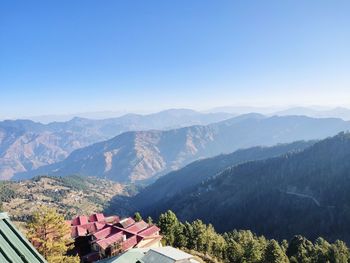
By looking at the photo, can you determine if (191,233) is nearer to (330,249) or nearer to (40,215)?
(330,249)

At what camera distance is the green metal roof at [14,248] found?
17.3 m

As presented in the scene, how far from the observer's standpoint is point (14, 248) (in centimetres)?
1798

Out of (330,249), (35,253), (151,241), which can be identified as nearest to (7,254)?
(35,253)

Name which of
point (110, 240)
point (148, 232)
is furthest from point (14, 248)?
point (148, 232)

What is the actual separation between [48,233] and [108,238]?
3538cm

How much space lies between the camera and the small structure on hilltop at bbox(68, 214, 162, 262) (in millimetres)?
83000

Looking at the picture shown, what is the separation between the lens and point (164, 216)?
12381 cm

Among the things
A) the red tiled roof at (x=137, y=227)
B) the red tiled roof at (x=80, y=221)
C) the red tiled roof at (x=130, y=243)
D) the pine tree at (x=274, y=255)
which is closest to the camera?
the red tiled roof at (x=130, y=243)

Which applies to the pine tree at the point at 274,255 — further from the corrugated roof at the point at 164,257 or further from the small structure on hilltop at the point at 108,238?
the corrugated roof at the point at 164,257

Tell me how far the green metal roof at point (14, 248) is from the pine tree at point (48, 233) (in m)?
30.5

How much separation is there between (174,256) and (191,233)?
2305 inches

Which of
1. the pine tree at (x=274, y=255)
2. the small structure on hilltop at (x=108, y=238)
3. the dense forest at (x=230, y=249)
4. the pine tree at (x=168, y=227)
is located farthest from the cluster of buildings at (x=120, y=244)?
the pine tree at (x=274, y=255)

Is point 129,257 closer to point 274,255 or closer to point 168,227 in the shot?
point 168,227

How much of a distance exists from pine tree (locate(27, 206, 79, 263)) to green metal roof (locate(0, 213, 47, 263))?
1200 inches
